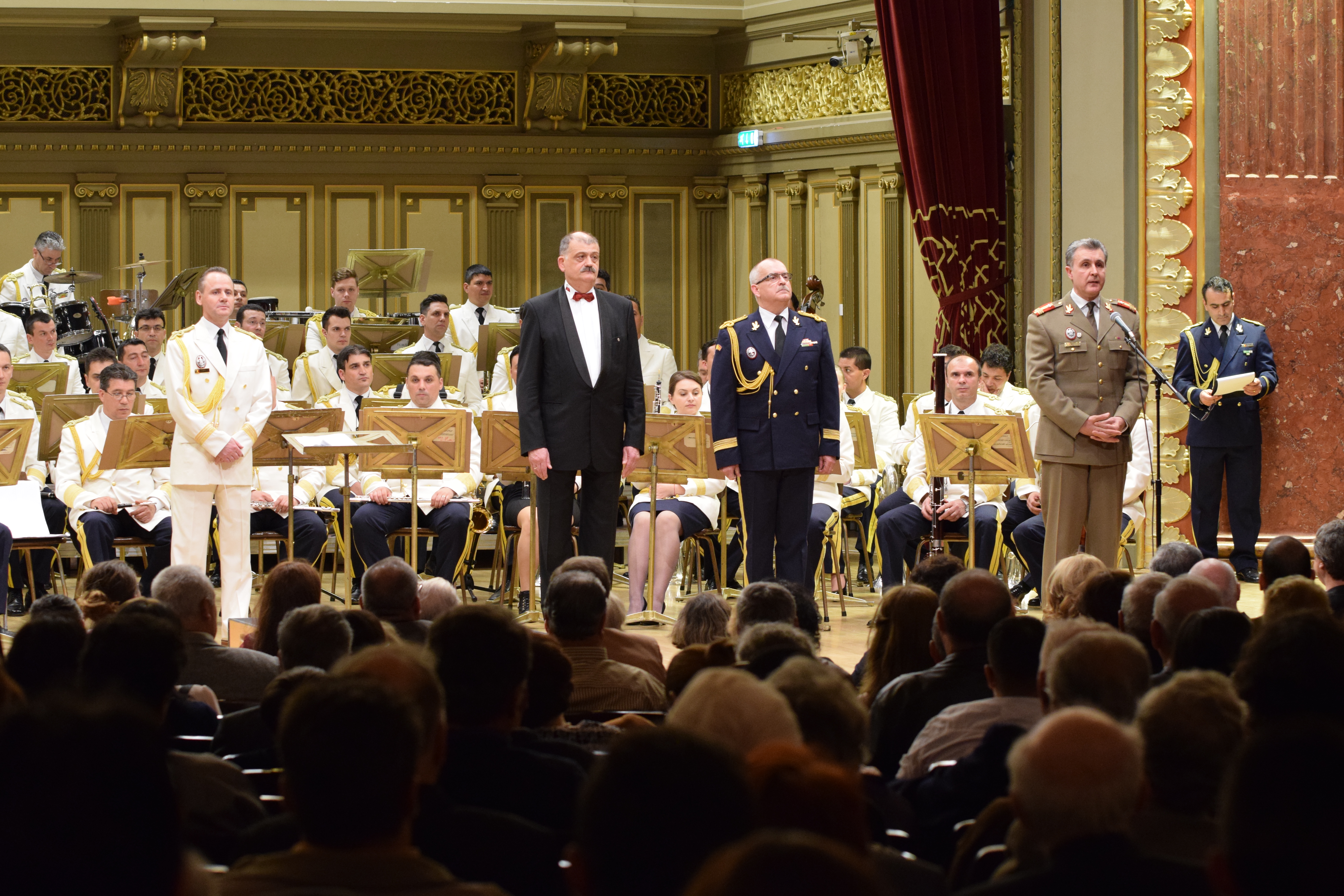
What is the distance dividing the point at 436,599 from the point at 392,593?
1.02ft

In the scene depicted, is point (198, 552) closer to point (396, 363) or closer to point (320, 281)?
point (396, 363)

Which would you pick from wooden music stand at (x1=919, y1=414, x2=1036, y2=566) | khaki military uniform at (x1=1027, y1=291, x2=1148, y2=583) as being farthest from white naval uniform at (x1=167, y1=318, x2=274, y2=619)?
khaki military uniform at (x1=1027, y1=291, x2=1148, y2=583)

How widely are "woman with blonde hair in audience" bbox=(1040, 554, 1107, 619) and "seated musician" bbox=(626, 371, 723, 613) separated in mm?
2584

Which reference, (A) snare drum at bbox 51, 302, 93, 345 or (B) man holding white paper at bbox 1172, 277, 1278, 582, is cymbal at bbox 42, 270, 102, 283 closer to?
(A) snare drum at bbox 51, 302, 93, 345

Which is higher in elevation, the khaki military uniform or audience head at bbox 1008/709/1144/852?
the khaki military uniform

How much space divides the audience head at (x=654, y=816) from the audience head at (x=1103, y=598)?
2793 millimetres

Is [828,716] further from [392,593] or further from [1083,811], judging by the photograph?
[392,593]

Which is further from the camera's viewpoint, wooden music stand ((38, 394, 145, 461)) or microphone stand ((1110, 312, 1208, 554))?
wooden music stand ((38, 394, 145, 461))

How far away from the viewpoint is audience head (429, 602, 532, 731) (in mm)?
2707

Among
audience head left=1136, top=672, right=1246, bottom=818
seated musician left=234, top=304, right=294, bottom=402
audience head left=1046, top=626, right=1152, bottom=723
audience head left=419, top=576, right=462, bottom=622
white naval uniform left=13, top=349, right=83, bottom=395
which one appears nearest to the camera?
audience head left=1136, top=672, right=1246, bottom=818

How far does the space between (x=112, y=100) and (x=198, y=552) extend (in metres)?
5.78

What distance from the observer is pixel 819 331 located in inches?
250

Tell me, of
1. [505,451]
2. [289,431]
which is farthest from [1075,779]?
[289,431]

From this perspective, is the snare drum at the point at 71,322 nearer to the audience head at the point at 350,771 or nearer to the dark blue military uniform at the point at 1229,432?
the dark blue military uniform at the point at 1229,432
